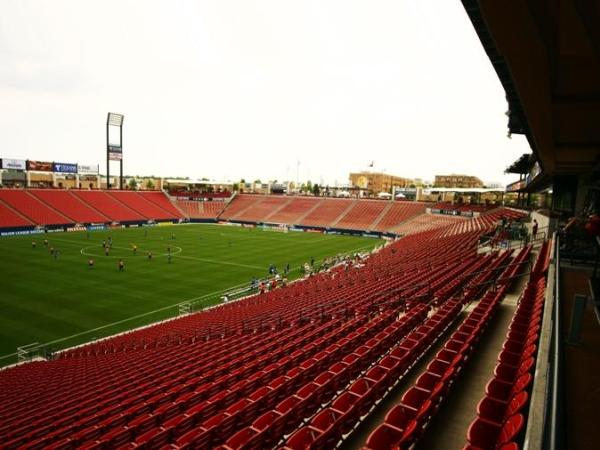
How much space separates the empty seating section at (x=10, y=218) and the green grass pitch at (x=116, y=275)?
4.27 m

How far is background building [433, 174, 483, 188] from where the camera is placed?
6531 inches

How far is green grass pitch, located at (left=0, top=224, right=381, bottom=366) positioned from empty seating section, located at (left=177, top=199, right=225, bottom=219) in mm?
20974

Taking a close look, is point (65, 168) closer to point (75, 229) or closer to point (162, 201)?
point (162, 201)

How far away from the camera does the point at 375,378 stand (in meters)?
7.31

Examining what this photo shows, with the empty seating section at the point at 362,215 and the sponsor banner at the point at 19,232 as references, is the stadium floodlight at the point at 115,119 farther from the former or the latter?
the empty seating section at the point at 362,215

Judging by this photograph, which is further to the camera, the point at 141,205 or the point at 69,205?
the point at 141,205

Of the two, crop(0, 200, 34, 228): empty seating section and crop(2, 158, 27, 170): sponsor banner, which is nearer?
crop(0, 200, 34, 228): empty seating section

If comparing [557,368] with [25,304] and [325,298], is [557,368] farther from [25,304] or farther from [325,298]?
[25,304]

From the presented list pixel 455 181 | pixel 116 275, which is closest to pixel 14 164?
pixel 116 275

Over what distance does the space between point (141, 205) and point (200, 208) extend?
12.2m

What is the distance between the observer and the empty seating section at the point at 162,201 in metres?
76.4

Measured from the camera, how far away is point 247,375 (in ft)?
31.0

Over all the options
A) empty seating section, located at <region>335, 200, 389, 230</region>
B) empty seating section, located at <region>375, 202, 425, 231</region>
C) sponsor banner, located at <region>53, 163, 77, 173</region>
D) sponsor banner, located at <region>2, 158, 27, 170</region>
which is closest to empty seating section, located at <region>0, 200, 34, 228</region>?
sponsor banner, located at <region>2, 158, 27, 170</region>

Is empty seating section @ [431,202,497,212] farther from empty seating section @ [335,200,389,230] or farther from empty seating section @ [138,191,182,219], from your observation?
empty seating section @ [138,191,182,219]
